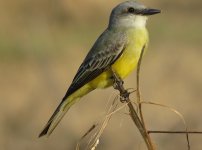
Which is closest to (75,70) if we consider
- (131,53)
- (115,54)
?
(115,54)

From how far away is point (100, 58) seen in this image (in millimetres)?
7348

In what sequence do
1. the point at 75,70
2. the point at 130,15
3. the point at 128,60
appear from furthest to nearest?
the point at 75,70 < the point at 130,15 < the point at 128,60

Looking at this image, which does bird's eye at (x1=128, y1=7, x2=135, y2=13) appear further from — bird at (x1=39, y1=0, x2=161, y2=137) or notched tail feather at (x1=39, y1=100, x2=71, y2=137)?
notched tail feather at (x1=39, y1=100, x2=71, y2=137)

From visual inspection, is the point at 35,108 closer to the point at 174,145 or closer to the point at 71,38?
the point at 174,145

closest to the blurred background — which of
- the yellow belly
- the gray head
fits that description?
the gray head

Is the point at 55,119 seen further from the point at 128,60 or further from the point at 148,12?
the point at 148,12

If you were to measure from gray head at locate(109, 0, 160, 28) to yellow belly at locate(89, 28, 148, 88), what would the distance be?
0.11 m

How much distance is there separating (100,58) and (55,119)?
0.85 m

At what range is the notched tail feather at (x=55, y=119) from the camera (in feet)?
20.6

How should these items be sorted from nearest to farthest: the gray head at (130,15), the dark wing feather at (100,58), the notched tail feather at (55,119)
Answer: the notched tail feather at (55,119)
the dark wing feather at (100,58)
the gray head at (130,15)

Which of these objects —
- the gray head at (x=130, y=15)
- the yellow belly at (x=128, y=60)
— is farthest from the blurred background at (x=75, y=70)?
the yellow belly at (x=128, y=60)

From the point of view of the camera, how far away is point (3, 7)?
1822 cm

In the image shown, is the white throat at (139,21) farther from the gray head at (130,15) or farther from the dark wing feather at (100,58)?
the dark wing feather at (100,58)

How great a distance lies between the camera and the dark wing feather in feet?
23.7
